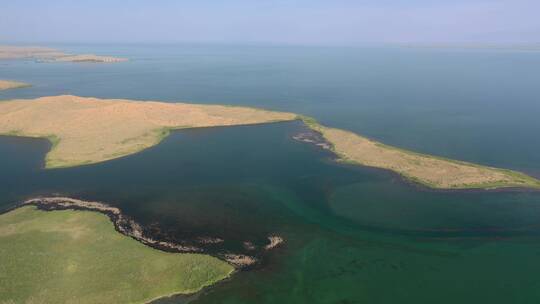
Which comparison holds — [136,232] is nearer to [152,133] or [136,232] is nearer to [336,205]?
[336,205]

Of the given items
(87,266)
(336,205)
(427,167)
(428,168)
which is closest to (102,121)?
(87,266)

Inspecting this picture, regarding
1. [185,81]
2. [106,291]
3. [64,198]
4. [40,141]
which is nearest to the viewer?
[106,291]

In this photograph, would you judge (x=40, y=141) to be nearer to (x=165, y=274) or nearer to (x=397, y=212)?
(x=165, y=274)

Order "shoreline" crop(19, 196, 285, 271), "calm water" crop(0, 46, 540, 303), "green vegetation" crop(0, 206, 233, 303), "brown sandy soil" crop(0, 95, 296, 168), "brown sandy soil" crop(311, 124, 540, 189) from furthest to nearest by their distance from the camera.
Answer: "brown sandy soil" crop(0, 95, 296, 168), "brown sandy soil" crop(311, 124, 540, 189), "shoreline" crop(19, 196, 285, 271), "calm water" crop(0, 46, 540, 303), "green vegetation" crop(0, 206, 233, 303)

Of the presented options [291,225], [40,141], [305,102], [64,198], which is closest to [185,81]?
[305,102]

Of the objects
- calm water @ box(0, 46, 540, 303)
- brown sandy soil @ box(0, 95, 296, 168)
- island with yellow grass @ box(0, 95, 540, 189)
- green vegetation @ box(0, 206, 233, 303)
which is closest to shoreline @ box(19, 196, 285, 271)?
green vegetation @ box(0, 206, 233, 303)

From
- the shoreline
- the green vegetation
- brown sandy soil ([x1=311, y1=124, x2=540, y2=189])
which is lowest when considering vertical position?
the green vegetation

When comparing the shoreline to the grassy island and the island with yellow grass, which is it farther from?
the grassy island
